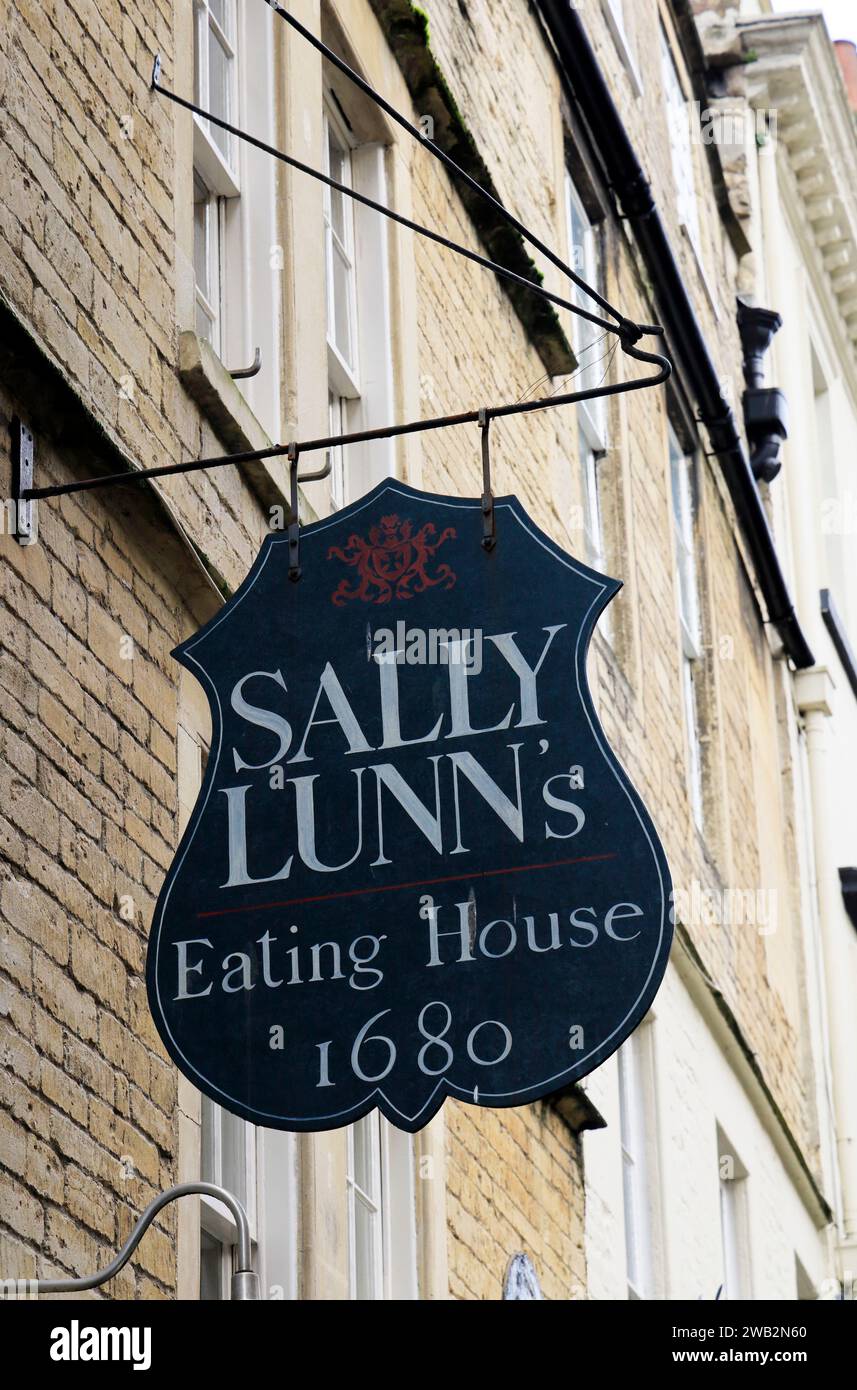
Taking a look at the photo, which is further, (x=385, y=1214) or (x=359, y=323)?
(x=359, y=323)

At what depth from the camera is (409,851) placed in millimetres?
5633

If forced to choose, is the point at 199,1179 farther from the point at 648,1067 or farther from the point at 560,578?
the point at 648,1067

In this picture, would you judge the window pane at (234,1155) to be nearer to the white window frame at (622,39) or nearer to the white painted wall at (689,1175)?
the white painted wall at (689,1175)

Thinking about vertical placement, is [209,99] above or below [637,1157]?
above

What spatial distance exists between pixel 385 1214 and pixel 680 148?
12.0 meters

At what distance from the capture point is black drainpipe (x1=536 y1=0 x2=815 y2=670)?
45.0 ft

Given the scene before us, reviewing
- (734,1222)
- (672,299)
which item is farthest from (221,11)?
(734,1222)

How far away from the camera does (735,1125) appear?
A: 15.2 metres

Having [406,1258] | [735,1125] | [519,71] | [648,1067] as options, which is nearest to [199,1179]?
[406,1258]

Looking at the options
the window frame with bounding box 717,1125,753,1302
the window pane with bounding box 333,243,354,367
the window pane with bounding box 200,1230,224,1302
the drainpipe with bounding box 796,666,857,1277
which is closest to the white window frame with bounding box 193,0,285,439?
the window pane with bounding box 333,243,354,367

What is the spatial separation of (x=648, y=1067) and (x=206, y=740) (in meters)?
6.18

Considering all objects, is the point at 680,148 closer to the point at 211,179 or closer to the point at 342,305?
the point at 342,305

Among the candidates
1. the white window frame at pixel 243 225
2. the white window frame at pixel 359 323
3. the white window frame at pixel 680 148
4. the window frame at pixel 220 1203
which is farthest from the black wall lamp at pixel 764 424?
the window frame at pixel 220 1203

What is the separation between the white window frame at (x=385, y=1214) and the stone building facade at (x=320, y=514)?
0.01 meters
